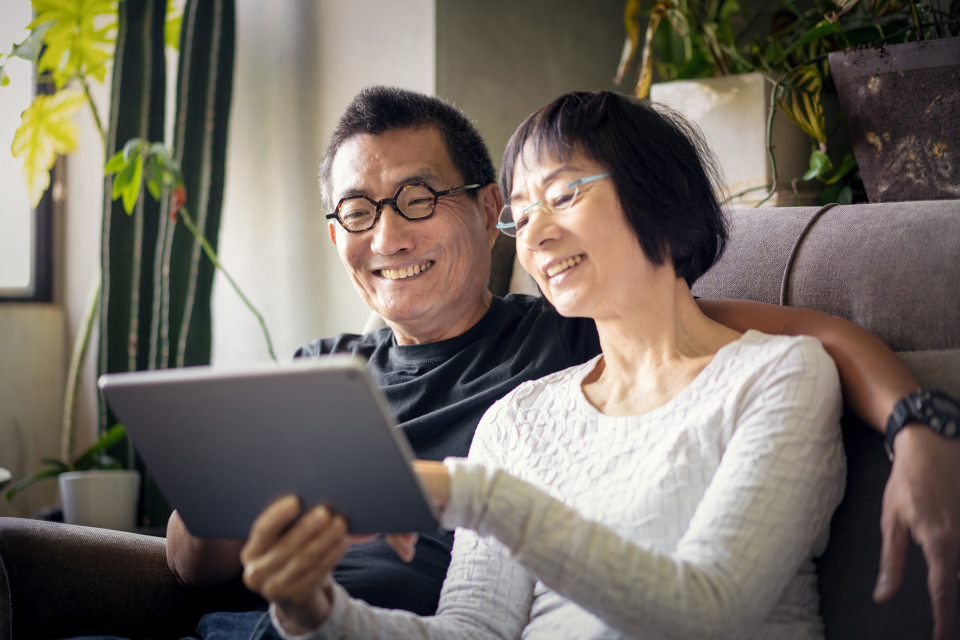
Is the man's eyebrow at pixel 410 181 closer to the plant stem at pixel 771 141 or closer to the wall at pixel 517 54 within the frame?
the plant stem at pixel 771 141

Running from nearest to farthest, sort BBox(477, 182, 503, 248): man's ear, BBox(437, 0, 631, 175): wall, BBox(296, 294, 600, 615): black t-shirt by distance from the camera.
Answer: BBox(296, 294, 600, 615): black t-shirt, BBox(477, 182, 503, 248): man's ear, BBox(437, 0, 631, 175): wall

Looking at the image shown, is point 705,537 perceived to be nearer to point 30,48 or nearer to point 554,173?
point 554,173

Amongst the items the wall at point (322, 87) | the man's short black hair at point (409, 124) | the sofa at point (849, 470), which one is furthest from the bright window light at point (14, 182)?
the sofa at point (849, 470)

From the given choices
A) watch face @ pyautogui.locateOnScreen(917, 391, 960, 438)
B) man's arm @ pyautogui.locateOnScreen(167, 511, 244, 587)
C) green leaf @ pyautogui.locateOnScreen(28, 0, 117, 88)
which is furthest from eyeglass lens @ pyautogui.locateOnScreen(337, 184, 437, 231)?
green leaf @ pyautogui.locateOnScreen(28, 0, 117, 88)

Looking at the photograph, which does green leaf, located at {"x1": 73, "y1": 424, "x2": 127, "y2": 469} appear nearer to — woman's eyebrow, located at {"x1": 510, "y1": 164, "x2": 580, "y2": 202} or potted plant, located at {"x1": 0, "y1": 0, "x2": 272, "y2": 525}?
potted plant, located at {"x1": 0, "y1": 0, "x2": 272, "y2": 525}

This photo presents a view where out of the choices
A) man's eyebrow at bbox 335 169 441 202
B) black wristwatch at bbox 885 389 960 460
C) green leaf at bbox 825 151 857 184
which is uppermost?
green leaf at bbox 825 151 857 184

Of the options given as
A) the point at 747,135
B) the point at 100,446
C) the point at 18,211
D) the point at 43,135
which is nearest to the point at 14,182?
the point at 18,211

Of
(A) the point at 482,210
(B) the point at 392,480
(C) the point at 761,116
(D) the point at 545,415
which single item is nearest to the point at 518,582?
(D) the point at 545,415

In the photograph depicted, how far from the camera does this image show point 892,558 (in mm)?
870

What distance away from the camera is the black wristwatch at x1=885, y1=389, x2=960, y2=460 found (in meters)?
0.88

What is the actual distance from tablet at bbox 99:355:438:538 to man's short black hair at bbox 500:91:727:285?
0.45 m

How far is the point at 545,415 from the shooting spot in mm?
1181

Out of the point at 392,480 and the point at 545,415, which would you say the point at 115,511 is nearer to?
the point at 545,415

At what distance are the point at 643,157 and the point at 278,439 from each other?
0.57 meters
